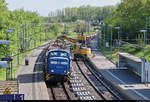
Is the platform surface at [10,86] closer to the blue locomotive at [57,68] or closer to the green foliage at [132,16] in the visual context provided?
the blue locomotive at [57,68]

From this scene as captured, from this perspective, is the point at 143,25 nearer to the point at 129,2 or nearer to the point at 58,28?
the point at 129,2

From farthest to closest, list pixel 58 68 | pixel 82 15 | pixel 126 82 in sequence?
pixel 82 15
pixel 126 82
pixel 58 68

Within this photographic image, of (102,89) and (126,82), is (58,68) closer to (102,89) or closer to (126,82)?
(102,89)

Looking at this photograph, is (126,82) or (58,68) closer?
(58,68)

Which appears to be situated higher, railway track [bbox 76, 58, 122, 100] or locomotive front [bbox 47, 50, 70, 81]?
locomotive front [bbox 47, 50, 70, 81]

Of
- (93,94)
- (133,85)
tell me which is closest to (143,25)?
(133,85)

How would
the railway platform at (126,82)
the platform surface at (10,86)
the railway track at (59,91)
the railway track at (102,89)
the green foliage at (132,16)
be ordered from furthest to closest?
the green foliage at (132,16) < the platform surface at (10,86) < the railway platform at (126,82) < the railway track at (102,89) < the railway track at (59,91)

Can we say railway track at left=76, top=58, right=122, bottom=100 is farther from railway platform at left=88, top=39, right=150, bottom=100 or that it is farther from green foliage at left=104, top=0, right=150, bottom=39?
green foliage at left=104, top=0, right=150, bottom=39

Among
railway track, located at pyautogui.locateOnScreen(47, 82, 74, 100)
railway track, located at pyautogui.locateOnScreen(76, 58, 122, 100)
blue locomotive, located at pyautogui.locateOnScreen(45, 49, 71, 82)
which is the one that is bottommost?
railway track, located at pyautogui.locateOnScreen(76, 58, 122, 100)

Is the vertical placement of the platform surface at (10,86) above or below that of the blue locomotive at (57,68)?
below

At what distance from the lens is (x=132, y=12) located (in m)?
67.4

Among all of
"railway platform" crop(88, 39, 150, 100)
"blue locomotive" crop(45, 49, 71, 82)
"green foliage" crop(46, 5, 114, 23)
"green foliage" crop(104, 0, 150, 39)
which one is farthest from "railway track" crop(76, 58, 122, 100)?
"green foliage" crop(46, 5, 114, 23)

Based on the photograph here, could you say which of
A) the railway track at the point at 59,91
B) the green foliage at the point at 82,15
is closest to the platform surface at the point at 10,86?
the railway track at the point at 59,91

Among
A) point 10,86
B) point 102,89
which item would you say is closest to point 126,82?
point 102,89
